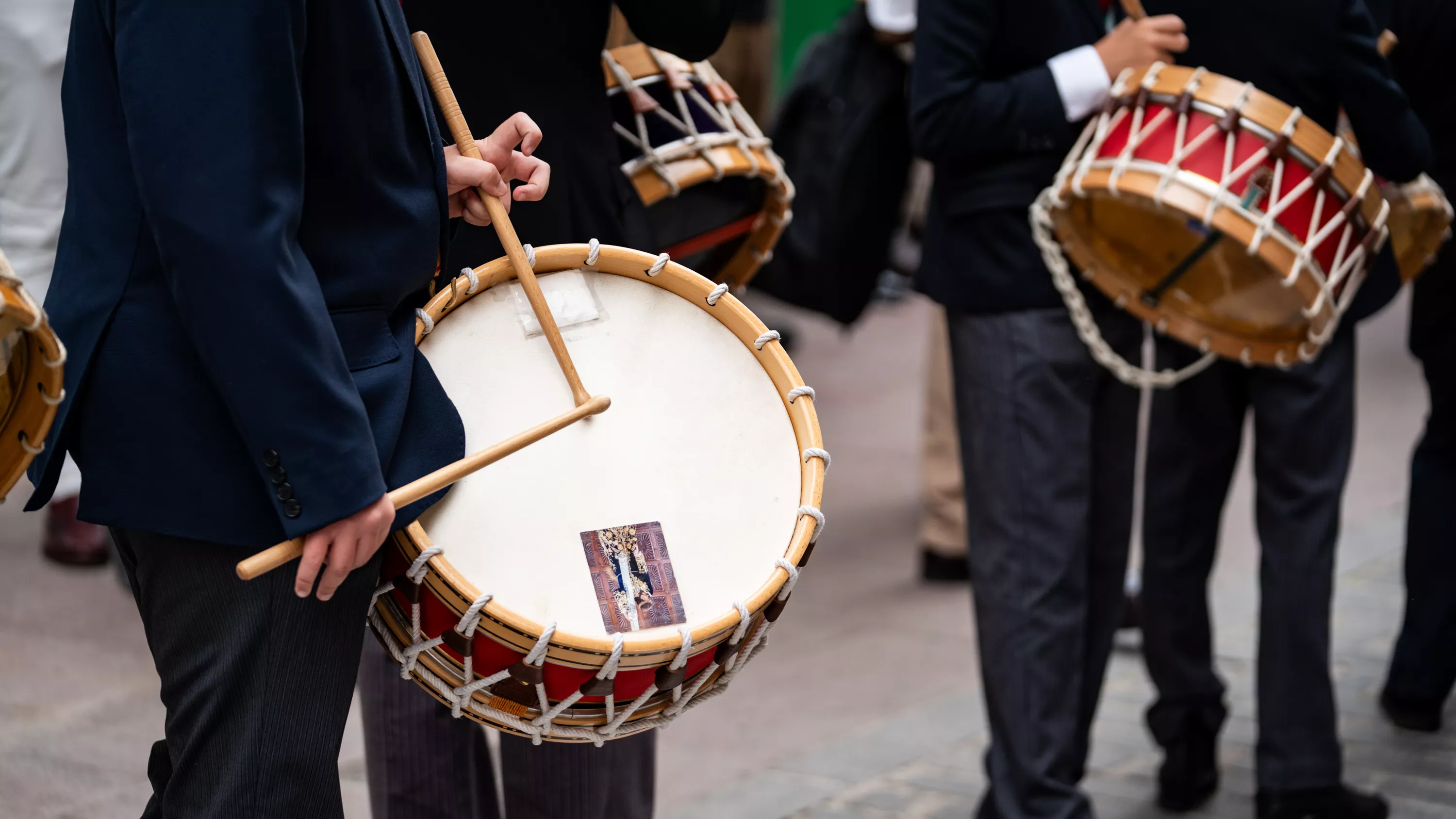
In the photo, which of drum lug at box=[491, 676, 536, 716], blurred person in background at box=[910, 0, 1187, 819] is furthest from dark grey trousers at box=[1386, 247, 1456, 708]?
drum lug at box=[491, 676, 536, 716]

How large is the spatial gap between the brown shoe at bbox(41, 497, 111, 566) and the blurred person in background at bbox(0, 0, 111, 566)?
1734mm

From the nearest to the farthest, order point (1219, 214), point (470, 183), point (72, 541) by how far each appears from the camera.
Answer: point (470, 183), point (1219, 214), point (72, 541)

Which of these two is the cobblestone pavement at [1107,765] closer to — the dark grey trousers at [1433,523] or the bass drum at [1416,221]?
the dark grey trousers at [1433,523]

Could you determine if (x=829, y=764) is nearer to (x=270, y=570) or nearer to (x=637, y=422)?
(x=637, y=422)

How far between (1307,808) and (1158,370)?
2.98 feet

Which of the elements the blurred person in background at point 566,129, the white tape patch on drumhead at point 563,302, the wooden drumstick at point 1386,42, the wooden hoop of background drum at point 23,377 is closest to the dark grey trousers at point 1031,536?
the wooden drumstick at point 1386,42

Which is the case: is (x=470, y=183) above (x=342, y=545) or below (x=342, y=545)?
above

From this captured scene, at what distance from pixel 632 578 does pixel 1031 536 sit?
1.31m

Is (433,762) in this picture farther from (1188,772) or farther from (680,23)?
(1188,772)

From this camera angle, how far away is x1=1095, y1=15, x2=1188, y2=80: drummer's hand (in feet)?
9.14

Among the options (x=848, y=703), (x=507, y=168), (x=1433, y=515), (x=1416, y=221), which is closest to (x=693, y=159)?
(x=507, y=168)

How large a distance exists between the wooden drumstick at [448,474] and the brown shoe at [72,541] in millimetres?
3120

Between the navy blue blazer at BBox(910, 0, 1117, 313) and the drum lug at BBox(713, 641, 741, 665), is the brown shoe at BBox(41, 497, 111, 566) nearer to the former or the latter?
A: the navy blue blazer at BBox(910, 0, 1117, 313)

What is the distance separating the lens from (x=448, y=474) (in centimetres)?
166
